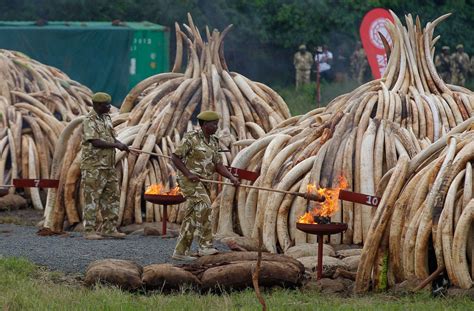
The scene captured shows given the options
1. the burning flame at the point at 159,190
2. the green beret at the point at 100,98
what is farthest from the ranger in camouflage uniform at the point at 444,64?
the green beret at the point at 100,98

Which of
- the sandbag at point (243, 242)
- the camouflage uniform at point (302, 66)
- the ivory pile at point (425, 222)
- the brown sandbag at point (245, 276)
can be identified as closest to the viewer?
the ivory pile at point (425, 222)

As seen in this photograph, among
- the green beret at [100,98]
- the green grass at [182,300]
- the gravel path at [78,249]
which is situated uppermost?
the green beret at [100,98]

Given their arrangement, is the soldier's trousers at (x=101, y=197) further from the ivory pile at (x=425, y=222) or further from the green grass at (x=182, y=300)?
the ivory pile at (x=425, y=222)

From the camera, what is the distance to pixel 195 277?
12.9m

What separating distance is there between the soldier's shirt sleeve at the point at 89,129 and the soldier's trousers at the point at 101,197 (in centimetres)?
45

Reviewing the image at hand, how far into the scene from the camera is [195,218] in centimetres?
1459

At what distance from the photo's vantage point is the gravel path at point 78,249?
1449cm

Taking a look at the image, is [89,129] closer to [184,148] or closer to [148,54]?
[184,148]

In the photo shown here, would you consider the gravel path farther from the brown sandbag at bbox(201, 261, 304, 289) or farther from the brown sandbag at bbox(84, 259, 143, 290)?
the brown sandbag at bbox(201, 261, 304, 289)

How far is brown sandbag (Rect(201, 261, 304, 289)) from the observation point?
1281cm

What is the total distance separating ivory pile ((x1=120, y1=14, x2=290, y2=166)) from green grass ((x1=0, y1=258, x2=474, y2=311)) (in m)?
6.17

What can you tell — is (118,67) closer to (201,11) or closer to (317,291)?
(201,11)

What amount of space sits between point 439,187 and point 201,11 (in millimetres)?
25914

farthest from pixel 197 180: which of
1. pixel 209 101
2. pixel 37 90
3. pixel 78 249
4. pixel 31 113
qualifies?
pixel 37 90
